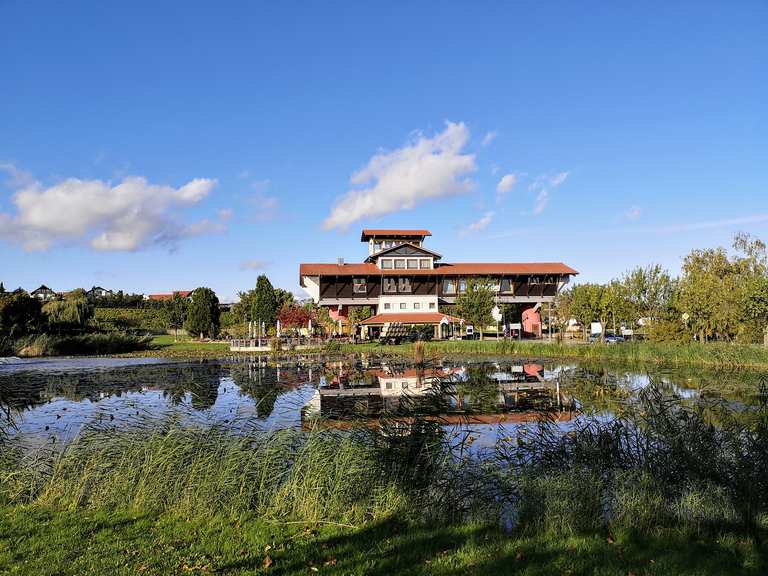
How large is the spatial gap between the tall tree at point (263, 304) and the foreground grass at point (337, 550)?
41.0 m

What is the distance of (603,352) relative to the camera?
26.1 meters

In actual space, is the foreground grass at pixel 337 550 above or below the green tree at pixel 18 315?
below

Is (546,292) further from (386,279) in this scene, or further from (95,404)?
(95,404)

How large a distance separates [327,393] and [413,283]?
33.8 m

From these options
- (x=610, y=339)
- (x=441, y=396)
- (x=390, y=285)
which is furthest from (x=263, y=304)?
(x=441, y=396)

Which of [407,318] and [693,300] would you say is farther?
[407,318]

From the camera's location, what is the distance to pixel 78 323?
137 feet

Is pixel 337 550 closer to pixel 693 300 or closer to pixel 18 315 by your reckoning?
pixel 693 300

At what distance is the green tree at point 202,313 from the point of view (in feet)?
150

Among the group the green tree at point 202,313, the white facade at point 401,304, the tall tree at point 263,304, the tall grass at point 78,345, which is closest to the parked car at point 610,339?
the white facade at point 401,304

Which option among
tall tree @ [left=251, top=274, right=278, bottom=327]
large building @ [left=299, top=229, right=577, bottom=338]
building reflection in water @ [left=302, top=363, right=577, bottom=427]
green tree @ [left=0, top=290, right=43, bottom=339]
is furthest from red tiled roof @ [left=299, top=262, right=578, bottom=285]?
building reflection in water @ [left=302, top=363, right=577, bottom=427]

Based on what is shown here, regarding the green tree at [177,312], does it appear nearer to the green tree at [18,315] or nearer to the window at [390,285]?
the green tree at [18,315]

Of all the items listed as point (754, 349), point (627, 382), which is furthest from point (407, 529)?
point (754, 349)

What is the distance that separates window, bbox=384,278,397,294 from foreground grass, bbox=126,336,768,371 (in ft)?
40.6
